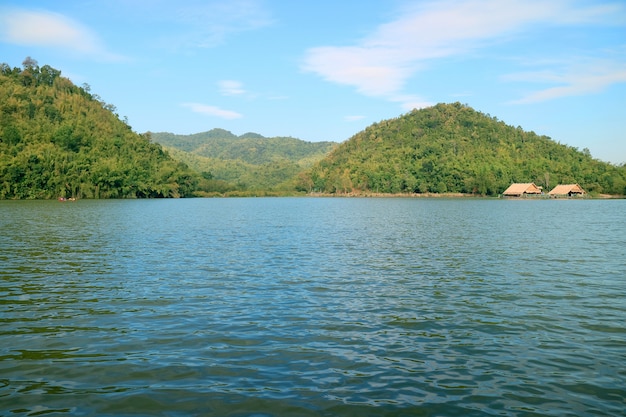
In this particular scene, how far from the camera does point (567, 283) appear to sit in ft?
66.4

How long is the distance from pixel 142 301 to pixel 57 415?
8.65 m

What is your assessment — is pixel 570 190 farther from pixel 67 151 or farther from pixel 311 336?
pixel 311 336

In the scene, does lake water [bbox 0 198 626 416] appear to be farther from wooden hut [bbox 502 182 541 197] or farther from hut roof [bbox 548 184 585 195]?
hut roof [bbox 548 184 585 195]

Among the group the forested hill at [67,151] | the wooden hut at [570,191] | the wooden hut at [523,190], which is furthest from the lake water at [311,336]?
the wooden hut at [570,191]

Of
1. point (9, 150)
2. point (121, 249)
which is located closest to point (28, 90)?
point (9, 150)

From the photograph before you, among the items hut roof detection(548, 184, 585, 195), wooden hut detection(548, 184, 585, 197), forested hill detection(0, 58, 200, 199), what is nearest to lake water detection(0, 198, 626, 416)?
forested hill detection(0, 58, 200, 199)

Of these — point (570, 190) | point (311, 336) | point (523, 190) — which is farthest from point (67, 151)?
point (570, 190)

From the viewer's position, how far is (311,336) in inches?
507

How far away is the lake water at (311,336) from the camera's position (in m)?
9.02

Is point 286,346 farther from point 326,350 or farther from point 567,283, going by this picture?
point 567,283

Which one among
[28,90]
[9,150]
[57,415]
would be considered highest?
[28,90]

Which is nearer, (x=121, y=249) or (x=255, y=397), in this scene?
(x=255, y=397)

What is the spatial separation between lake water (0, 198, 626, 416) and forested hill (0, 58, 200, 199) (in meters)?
115

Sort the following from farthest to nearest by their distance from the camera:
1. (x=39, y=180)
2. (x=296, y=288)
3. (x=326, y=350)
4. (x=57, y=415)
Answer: (x=39, y=180) < (x=296, y=288) < (x=326, y=350) < (x=57, y=415)
